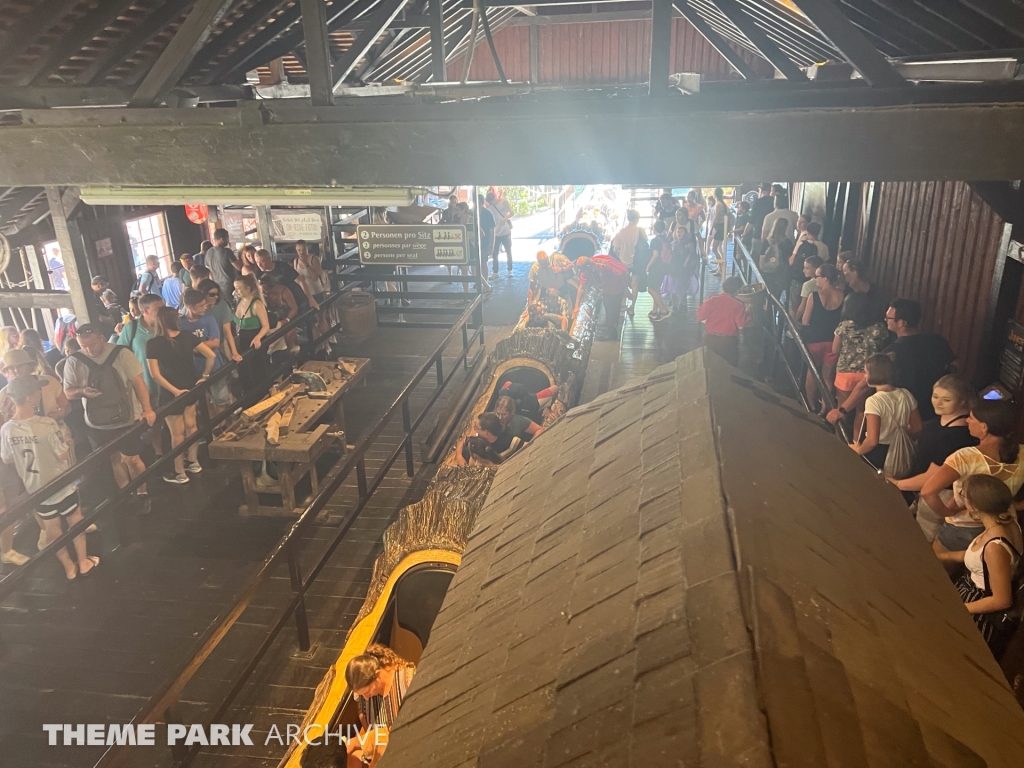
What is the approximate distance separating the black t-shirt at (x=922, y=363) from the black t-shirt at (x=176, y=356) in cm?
565

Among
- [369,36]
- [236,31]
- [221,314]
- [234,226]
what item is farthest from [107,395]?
[234,226]

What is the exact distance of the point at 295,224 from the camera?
1027cm

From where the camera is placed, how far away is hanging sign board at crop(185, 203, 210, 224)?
11.3 metres

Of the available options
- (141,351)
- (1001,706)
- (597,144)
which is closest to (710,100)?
(597,144)

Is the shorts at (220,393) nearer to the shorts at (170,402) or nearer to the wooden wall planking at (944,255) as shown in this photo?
the shorts at (170,402)

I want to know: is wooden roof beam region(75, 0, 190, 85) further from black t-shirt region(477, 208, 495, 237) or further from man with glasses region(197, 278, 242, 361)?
black t-shirt region(477, 208, 495, 237)

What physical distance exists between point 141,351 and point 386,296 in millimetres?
Answer: 5144

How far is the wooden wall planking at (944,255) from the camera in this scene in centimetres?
512

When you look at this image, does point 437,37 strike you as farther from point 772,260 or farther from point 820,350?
point 772,260

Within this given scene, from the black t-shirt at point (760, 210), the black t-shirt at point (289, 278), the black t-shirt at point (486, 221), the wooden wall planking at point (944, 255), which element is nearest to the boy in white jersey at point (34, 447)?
the black t-shirt at point (289, 278)

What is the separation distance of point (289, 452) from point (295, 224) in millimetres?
5673

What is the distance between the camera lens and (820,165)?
2.33 m

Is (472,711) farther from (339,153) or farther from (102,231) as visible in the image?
(102,231)

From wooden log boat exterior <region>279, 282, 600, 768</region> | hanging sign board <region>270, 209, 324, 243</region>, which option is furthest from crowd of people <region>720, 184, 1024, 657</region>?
hanging sign board <region>270, 209, 324, 243</region>
